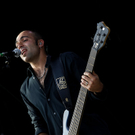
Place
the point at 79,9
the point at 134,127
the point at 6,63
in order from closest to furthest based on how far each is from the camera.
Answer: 1. the point at 6,63
2. the point at 134,127
3. the point at 79,9

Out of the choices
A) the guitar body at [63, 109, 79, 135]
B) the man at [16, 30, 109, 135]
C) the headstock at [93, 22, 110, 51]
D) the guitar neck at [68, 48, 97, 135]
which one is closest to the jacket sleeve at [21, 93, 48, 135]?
the man at [16, 30, 109, 135]

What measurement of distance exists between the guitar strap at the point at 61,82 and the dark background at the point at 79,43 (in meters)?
0.62

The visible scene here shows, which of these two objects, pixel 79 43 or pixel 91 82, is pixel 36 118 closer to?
pixel 91 82

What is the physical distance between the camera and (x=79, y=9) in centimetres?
255

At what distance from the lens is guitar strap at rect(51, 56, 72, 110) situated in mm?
1778

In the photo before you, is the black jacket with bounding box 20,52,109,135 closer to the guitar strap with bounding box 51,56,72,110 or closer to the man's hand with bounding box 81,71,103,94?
the guitar strap with bounding box 51,56,72,110

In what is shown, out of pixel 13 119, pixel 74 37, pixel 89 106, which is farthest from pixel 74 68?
pixel 13 119

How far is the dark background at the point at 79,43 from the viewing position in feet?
7.03

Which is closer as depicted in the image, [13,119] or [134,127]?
[134,127]

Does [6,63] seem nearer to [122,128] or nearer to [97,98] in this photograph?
[97,98]

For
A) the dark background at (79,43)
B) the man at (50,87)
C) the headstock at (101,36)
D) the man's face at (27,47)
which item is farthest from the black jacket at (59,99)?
the dark background at (79,43)

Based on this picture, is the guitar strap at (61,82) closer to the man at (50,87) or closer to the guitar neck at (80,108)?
the man at (50,87)

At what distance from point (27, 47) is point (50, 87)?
65cm

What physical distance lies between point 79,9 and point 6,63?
5.02ft
